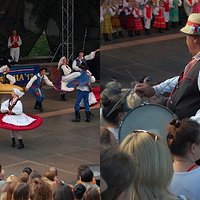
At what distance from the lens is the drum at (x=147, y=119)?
3.15 meters

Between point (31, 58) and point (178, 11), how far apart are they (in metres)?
16.6

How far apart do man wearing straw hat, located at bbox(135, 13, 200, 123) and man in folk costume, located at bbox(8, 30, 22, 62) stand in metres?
16.2

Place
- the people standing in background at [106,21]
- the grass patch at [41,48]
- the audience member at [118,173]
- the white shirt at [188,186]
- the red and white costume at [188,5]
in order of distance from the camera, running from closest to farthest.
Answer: the audience member at [118,173] < the white shirt at [188,186] < the people standing in background at [106,21] < the red and white costume at [188,5] < the grass patch at [41,48]

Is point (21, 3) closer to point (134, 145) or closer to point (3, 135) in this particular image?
point (3, 135)

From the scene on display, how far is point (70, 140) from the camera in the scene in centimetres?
1305

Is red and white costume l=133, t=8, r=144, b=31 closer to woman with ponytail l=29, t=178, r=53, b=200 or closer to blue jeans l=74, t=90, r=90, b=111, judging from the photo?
woman with ponytail l=29, t=178, r=53, b=200

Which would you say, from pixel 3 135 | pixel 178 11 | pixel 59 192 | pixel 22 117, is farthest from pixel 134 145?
pixel 3 135

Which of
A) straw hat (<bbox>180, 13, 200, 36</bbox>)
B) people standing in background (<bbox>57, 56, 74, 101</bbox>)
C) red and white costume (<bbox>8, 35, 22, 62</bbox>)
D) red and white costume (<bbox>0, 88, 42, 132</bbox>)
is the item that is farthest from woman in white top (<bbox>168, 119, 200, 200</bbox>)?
red and white costume (<bbox>8, 35, 22, 62</bbox>)

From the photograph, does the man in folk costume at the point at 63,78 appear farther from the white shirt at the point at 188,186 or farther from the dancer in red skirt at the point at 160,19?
the white shirt at the point at 188,186

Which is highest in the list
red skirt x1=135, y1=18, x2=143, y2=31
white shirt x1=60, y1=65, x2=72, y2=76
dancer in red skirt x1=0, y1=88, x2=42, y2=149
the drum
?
red skirt x1=135, y1=18, x2=143, y2=31

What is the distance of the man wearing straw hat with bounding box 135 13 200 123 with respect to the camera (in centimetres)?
320

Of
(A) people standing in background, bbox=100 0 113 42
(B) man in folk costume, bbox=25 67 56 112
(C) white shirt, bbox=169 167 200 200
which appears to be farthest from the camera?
(B) man in folk costume, bbox=25 67 56 112

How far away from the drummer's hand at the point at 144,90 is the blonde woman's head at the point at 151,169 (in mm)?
744

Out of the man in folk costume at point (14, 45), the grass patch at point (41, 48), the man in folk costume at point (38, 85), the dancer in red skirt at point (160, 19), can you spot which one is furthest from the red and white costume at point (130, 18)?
the grass patch at point (41, 48)
